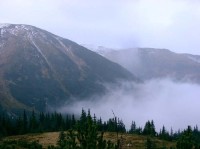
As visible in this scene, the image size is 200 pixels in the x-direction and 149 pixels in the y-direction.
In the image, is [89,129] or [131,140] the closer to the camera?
[89,129]

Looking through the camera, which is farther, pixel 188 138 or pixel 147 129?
pixel 147 129

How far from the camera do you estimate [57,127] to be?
639 feet

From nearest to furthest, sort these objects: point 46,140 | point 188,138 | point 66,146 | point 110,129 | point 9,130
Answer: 1. point 66,146
2. point 188,138
3. point 46,140
4. point 9,130
5. point 110,129

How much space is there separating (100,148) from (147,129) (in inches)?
5983

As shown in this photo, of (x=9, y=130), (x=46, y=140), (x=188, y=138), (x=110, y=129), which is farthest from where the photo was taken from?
(x=110, y=129)

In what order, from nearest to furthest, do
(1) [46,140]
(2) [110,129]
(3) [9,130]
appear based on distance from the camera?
(1) [46,140], (3) [9,130], (2) [110,129]

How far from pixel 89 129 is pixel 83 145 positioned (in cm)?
146

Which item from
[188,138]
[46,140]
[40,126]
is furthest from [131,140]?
[188,138]

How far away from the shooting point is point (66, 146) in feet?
113

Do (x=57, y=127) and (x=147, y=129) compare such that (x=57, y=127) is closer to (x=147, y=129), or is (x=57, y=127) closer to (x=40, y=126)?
(x=40, y=126)

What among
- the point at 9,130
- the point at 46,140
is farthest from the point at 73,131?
the point at 9,130

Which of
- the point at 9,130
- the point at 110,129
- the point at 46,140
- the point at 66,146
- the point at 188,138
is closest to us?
the point at 66,146

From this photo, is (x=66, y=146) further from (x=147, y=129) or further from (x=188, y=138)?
(x=147, y=129)

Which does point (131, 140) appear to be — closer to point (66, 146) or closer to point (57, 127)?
point (57, 127)
